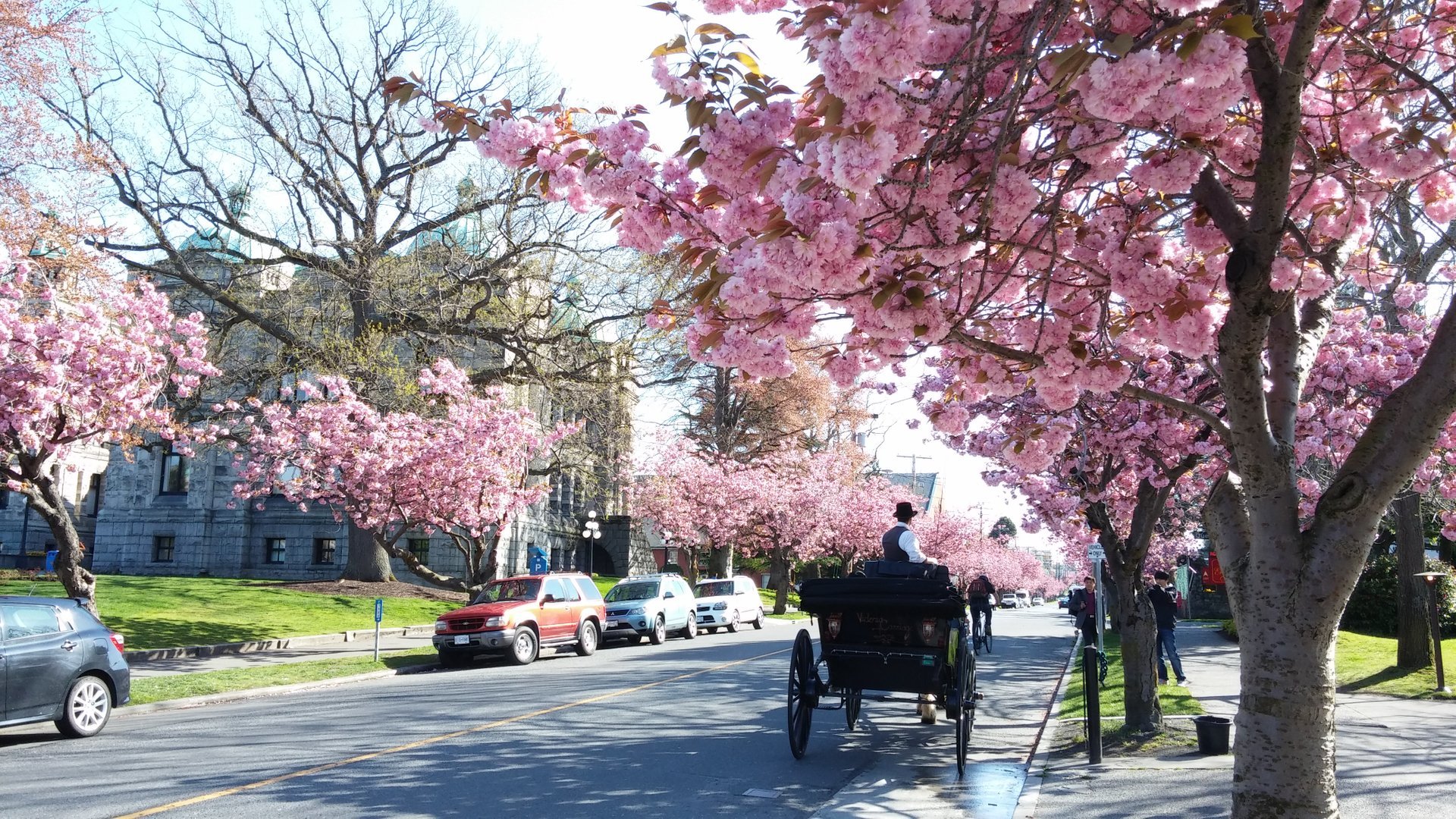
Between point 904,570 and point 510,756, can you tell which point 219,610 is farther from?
point 904,570

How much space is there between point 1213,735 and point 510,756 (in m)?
6.55

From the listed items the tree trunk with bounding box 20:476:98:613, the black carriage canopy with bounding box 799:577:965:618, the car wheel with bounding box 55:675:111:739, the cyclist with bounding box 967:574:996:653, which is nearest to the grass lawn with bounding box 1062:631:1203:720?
the black carriage canopy with bounding box 799:577:965:618

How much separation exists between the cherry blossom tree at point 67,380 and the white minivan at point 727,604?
1794 cm

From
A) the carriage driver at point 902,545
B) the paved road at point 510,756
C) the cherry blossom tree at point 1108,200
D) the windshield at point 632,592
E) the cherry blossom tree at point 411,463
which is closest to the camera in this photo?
the cherry blossom tree at point 1108,200

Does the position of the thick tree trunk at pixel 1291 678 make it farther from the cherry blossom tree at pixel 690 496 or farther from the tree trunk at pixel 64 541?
the cherry blossom tree at pixel 690 496

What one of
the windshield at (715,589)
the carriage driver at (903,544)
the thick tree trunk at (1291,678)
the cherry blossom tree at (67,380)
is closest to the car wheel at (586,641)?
the cherry blossom tree at (67,380)

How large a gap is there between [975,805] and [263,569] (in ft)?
141

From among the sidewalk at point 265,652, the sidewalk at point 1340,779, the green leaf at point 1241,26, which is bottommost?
the sidewalk at point 265,652

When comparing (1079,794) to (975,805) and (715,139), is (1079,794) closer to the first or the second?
(975,805)

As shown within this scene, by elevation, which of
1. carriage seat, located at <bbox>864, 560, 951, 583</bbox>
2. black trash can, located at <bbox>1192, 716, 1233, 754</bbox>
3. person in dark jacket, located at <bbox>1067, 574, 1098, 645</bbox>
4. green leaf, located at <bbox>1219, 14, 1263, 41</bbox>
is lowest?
black trash can, located at <bbox>1192, 716, 1233, 754</bbox>

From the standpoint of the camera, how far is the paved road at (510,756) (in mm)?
7586

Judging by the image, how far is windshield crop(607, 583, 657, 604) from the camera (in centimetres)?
2600

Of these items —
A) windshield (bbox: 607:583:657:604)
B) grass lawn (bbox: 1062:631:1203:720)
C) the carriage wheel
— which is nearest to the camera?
the carriage wheel

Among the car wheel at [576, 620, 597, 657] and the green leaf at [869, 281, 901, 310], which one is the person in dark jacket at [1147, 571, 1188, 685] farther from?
the green leaf at [869, 281, 901, 310]
